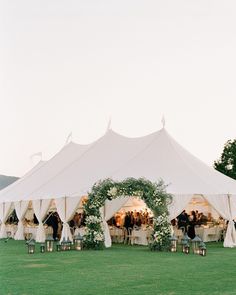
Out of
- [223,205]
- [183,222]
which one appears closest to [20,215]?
[183,222]

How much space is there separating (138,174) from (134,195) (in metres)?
1.81

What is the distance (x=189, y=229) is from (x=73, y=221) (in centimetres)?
521

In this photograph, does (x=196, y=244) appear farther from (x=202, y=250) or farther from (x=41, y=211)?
(x=41, y=211)

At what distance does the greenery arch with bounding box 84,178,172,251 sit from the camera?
16578 millimetres

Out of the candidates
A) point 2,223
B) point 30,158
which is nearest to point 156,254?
point 2,223

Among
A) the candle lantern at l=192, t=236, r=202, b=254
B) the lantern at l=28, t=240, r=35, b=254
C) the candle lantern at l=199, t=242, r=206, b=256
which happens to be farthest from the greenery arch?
the lantern at l=28, t=240, r=35, b=254

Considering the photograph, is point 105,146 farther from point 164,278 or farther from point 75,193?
point 164,278

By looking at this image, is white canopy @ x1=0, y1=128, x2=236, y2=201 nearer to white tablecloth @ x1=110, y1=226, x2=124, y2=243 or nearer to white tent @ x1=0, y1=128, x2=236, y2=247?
white tent @ x1=0, y1=128, x2=236, y2=247

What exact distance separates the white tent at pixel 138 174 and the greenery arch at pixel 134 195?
1146 mm

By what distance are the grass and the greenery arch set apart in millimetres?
1118

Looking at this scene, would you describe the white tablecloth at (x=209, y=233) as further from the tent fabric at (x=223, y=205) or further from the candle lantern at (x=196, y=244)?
the candle lantern at (x=196, y=244)

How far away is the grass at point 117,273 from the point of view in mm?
9086

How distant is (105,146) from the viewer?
22.5 meters

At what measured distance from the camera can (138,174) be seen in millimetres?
19203
